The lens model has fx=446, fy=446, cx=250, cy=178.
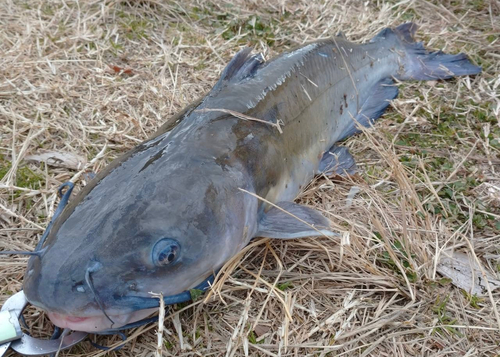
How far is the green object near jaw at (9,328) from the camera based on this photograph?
1.67m

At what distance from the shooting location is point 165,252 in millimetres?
1668

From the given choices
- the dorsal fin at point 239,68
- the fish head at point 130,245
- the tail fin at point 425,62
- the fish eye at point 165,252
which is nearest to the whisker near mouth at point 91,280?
the fish head at point 130,245

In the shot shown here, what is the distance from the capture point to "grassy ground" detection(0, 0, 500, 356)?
6.34ft

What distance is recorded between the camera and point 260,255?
2262mm

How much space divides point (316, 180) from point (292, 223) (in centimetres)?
73

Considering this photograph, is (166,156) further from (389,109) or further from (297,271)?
(389,109)

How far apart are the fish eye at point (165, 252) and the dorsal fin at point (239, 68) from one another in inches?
43.2

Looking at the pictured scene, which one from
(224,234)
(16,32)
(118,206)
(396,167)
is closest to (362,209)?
(396,167)

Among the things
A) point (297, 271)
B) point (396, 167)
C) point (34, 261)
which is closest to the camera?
point (34, 261)

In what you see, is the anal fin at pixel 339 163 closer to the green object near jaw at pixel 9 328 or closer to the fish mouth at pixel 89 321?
the fish mouth at pixel 89 321

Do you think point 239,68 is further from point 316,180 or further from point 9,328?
point 9,328

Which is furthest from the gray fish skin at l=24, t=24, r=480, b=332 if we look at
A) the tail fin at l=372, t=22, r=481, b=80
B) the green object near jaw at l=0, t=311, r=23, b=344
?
the tail fin at l=372, t=22, r=481, b=80

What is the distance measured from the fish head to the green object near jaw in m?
0.19

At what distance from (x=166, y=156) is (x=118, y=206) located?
0.35 metres
